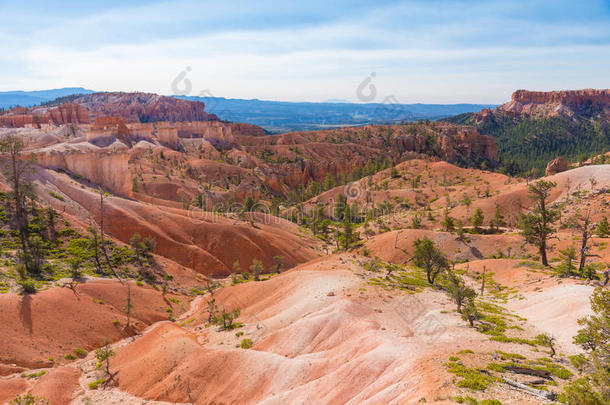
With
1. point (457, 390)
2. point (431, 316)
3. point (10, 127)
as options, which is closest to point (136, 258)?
point (431, 316)

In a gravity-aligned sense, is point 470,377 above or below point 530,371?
above

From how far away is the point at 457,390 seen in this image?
1750 cm

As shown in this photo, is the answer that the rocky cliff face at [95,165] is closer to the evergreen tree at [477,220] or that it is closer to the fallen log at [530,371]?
the evergreen tree at [477,220]

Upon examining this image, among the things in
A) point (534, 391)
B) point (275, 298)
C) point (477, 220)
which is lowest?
point (275, 298)

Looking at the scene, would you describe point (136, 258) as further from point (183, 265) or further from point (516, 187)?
point (516, 187)

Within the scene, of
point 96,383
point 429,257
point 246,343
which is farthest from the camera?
point 429,257

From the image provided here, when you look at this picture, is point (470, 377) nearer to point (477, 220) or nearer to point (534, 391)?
point (534, 391)

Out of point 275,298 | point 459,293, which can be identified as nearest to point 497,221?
point 459,293

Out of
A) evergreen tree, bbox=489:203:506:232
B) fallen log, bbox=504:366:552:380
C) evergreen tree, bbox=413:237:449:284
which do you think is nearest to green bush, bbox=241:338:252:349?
fallen log, bbox=504:366:552:380

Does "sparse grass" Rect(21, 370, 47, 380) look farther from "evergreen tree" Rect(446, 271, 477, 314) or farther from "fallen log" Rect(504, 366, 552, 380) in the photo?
"evergreen tree" Rect(446, 271, 477, 314)

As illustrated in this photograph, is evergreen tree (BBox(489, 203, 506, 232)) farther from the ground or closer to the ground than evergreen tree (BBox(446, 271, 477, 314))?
closer to the ground

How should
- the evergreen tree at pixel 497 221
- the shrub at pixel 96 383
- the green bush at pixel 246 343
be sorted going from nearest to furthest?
the shrub at pixel 96 383
the green bush at pixel 246 343
the evergreen tree at pixel 497 221

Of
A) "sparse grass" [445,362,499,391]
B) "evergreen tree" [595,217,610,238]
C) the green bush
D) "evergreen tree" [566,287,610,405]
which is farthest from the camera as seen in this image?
"evergreen tree" [595,217,610,238]

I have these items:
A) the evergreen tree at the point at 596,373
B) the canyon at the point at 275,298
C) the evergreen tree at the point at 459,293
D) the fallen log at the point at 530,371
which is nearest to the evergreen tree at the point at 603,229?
the canyon at the point at 275,298
